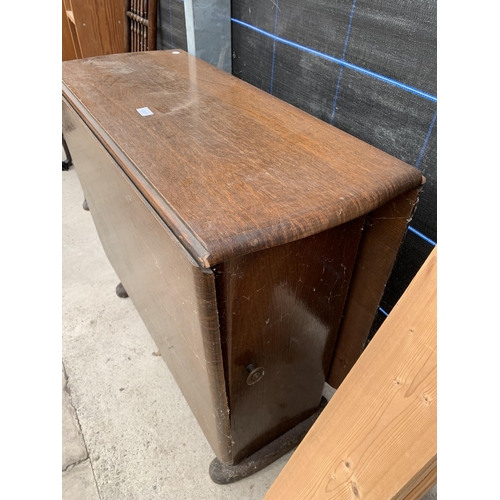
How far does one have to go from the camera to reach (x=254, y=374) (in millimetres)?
867

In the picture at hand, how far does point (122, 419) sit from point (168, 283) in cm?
85

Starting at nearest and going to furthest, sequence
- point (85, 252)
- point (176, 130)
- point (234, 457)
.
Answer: point (176, 130), point (234, 457), point (85, 252)

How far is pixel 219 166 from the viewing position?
0.70 m

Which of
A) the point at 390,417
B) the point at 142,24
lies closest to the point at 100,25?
the point at 142,24

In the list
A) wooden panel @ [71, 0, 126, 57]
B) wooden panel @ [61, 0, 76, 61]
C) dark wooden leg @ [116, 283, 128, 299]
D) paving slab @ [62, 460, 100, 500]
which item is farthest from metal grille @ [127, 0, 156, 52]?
paving slab @ [62, 460, 100, 500]

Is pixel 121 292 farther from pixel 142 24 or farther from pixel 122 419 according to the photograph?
pixel 142 24

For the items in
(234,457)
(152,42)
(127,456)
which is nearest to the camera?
(234,457)

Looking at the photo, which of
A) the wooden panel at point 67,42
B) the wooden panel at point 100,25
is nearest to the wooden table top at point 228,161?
the wooden panel at point 100,25

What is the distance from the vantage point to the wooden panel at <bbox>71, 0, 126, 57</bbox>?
2.14 m

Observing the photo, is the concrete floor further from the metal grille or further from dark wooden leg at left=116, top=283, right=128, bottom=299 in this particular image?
the metal grille

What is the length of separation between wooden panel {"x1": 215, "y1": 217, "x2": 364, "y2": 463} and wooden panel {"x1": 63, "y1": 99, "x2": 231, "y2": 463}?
Answer: 0.05 m

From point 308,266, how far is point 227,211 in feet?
0.77
